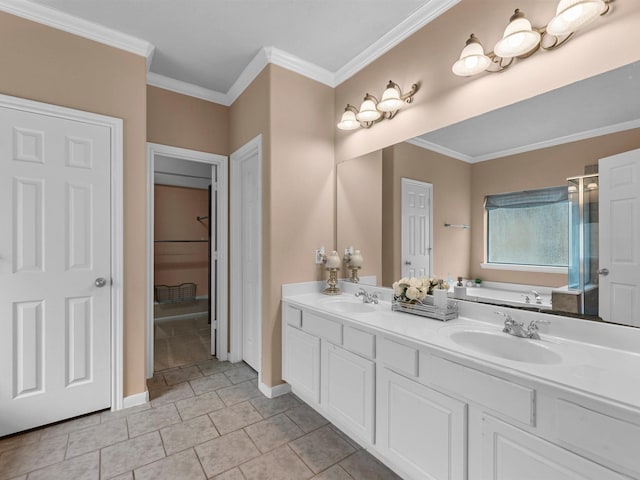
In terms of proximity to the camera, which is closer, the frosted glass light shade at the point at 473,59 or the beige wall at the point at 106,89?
the frosted glass light shade at the point at 473,59

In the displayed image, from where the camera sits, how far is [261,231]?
2.56 m

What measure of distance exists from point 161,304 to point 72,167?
13.3 feet

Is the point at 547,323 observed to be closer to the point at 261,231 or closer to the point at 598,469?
the point at 598,469

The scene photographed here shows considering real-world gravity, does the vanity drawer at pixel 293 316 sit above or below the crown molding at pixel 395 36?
below

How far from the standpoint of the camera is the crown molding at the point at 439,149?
1.91 m

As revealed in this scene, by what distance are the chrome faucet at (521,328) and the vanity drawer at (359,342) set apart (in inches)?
26.1

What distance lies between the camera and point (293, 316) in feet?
7.72

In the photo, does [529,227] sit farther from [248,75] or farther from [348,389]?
[248,75]

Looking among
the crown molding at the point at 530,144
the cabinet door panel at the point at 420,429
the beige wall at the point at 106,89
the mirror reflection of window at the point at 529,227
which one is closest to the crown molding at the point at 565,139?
the crown molding at the point at 530,144

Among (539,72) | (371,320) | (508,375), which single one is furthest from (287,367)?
(539,72)

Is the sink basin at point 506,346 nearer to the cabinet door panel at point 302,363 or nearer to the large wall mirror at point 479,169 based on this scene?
A: the large wall mirror at point 479,169

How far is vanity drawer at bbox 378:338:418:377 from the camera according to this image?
144 cm

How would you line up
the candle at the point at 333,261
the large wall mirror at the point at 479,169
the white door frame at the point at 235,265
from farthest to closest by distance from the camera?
the white door frame at the point at 235,265, the candle at the point at 333,261, the large wall mirror at the point at 479,169

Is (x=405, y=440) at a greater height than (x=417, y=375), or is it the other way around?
(x=417, y=375)
